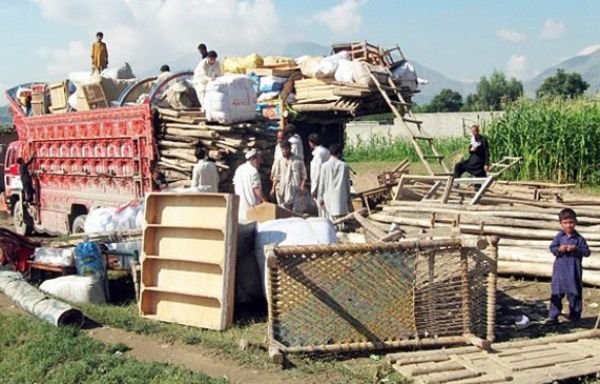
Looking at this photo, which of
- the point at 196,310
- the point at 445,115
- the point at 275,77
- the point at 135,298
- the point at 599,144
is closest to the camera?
the point at 196,310

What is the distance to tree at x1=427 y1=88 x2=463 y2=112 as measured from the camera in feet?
242

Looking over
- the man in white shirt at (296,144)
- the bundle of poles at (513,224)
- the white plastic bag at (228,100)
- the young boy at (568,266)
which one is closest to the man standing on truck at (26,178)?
the white plastic bag at (228,100)

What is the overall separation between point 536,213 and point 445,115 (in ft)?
106

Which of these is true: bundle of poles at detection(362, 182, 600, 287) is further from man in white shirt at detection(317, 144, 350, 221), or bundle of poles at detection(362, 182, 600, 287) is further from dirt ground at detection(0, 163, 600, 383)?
man in white shirt at detection(317, 144, 350, 221)

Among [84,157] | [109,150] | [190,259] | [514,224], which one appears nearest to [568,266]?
[514,224]

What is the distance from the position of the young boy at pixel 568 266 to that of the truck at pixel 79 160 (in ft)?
22.7

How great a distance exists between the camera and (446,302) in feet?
22.5

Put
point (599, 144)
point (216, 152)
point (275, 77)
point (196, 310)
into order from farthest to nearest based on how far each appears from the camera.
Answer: point (599, 144) < point (275, 77) < point (216, 152) < point (196, 310)

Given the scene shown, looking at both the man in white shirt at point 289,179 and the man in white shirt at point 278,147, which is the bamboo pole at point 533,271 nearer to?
the man in white shirt at point 289,179

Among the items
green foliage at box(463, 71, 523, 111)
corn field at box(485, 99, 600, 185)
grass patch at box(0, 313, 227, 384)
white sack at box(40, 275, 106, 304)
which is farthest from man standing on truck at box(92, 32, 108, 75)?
green foliage at box(463, 71, 523, 111)

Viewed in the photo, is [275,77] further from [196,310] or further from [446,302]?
[446,302]

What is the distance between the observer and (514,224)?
10312 millimetres

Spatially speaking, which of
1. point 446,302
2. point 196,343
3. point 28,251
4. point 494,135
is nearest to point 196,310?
point 196,343

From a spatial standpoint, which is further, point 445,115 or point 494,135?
point 445,115
